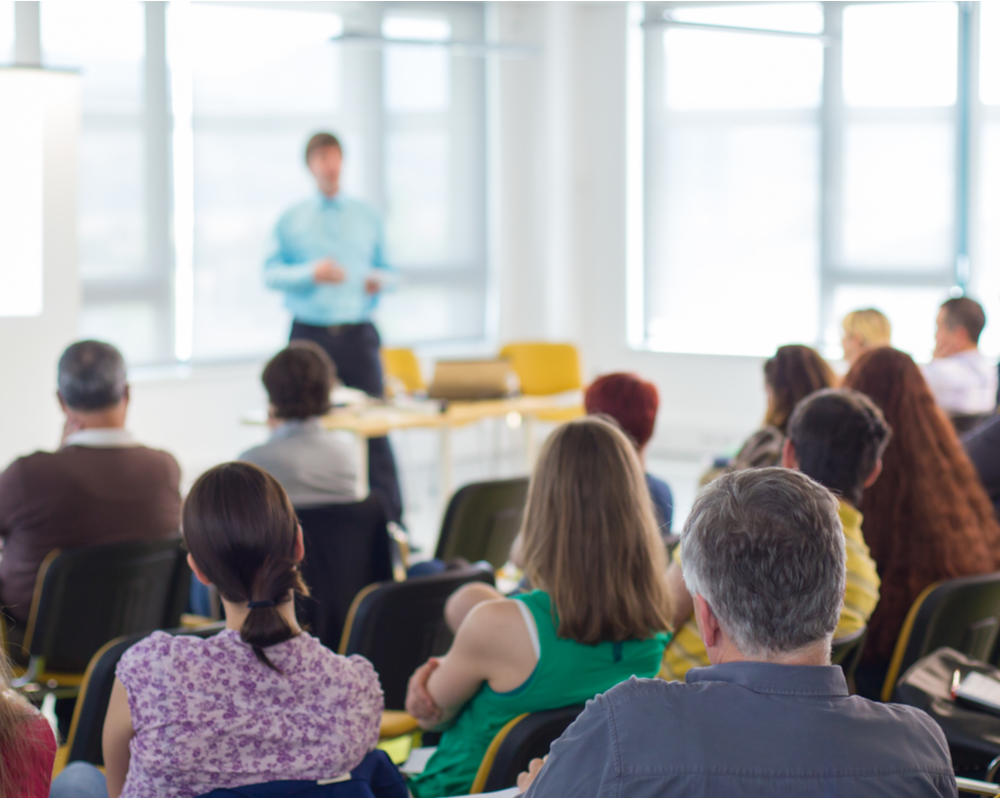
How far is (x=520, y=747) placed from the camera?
217cm

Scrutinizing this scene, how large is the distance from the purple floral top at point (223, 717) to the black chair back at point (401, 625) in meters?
0.84

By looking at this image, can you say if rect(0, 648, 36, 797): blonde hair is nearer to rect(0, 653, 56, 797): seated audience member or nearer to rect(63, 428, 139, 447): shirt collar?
rect(0, 653, 56, 797): seated audience member

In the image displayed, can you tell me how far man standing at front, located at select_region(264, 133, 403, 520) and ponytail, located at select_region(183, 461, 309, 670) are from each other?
13.7ft

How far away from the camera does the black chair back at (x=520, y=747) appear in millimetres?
2166

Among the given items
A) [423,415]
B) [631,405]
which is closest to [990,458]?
[631,405]

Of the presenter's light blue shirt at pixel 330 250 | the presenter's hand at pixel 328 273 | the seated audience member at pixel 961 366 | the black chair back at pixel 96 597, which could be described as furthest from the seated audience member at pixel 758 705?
the presenter's light blue shirt at pixel 330 250

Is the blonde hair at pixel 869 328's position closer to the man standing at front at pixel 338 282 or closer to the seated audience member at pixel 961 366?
the seated audience member at pixel 961 366

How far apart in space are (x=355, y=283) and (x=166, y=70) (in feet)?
6.37

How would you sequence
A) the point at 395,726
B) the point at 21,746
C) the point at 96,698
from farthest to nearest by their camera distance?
1. the point at 395,726
2. the point at 96,698
3. the point at 21,746

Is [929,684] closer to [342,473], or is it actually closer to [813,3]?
[342,473]

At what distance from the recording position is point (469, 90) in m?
9.27

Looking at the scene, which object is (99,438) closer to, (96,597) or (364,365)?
(96,597)

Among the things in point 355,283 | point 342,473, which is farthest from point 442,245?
point 342,473

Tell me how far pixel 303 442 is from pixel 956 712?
205 cm
